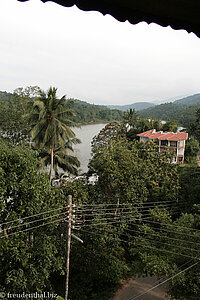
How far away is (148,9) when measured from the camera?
81cm

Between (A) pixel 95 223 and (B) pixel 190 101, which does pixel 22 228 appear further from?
(B) pixel 190 101

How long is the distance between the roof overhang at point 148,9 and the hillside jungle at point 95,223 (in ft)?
11.0

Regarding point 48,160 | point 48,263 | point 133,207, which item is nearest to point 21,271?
point 48,263

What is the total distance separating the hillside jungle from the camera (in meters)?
3.82

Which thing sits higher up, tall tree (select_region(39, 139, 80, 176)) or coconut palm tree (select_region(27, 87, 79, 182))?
coconut palm tree (select_region(27, 87, 79, 182))

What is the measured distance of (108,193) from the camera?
6672 mm

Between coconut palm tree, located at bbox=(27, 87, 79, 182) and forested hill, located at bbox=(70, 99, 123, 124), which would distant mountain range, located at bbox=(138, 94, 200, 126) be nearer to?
forested hill, located at bbox=(70, 99, 123, 124)

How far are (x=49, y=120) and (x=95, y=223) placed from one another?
5.76 metres

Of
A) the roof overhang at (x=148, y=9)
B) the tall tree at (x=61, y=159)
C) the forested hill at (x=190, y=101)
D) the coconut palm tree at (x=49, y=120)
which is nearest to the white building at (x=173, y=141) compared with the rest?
the tall tree at (x=61, y=159)

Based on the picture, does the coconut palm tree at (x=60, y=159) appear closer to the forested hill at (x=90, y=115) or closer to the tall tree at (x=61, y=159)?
the tall tree at (x=61, y=159)

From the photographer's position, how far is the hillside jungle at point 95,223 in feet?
12.5

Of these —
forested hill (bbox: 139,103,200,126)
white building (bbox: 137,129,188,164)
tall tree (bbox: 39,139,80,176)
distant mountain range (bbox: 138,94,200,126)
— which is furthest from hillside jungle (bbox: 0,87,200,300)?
forested hill (bbox: 139,103,200,126)

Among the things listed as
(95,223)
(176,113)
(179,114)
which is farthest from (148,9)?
(176,113)

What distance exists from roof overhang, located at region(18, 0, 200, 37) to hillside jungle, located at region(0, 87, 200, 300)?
335cm
